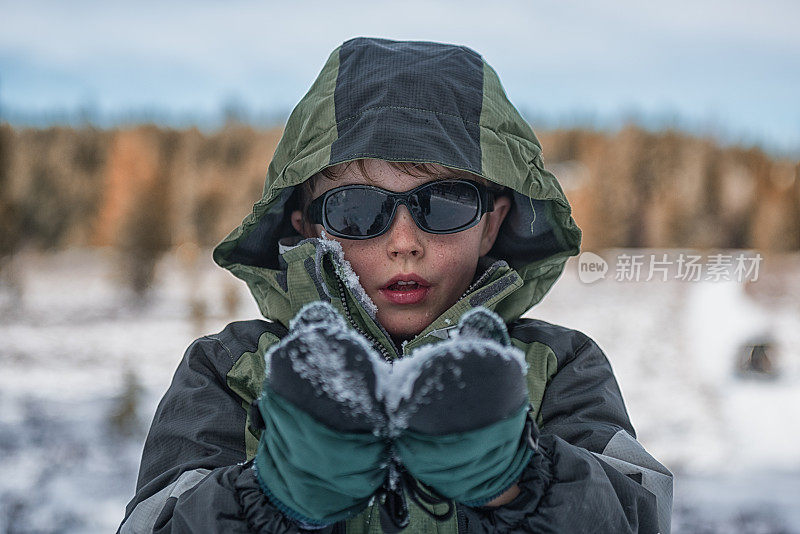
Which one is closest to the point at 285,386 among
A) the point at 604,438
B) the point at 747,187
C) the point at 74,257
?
the point at 604,438

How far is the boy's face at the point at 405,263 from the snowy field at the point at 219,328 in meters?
2.78

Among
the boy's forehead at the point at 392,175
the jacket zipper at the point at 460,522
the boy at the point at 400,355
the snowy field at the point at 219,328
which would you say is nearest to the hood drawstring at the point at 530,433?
the boy at the point at 400,355

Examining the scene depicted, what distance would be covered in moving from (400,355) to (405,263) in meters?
0.21

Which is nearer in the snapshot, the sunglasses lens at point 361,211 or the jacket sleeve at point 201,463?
the jacket sleeve at point 201,463

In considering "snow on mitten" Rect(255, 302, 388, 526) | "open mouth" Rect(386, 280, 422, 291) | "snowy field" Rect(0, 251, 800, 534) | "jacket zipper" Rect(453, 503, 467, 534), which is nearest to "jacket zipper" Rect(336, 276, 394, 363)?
"open mouth" Rect(386, 280, 422, 291)

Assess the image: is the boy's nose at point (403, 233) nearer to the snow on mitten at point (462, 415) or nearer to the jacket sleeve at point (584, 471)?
the jacket sleeve at point (584, 471)

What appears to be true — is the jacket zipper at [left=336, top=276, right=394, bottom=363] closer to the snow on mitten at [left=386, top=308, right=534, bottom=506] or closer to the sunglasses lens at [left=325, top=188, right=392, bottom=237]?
the sunglasses lens at [left=325, top=188, right=392, bottom=237]

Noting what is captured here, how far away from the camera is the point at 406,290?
1.59m

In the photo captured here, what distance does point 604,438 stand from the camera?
4.61ft

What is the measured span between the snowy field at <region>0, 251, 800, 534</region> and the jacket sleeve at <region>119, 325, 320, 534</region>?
251 centimetres

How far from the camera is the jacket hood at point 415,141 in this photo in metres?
A: 1.52

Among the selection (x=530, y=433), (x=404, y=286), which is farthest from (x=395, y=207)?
(x=530, y=433)

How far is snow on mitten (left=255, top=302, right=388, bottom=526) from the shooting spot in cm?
97

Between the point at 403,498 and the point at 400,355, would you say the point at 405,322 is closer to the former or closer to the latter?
the point at 400,355
